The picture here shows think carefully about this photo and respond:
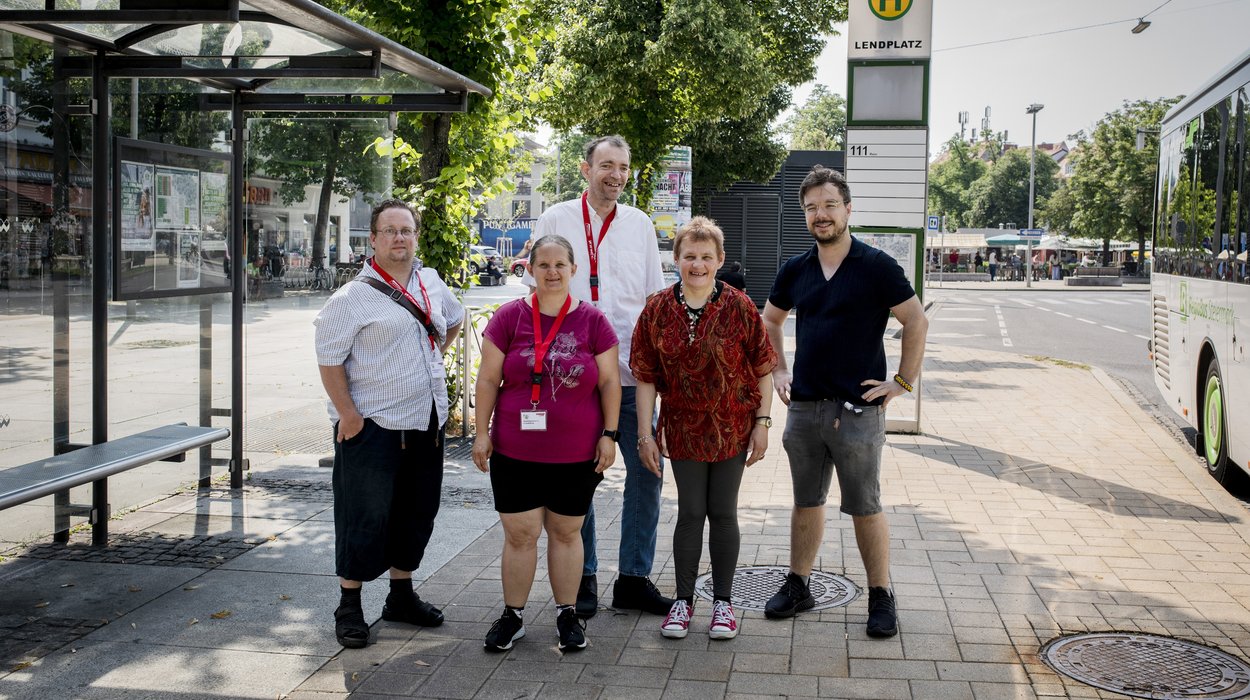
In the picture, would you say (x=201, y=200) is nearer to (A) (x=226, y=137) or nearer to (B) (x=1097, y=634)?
(A) (x=226, y=137)

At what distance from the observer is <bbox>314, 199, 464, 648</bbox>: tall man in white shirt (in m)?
4.58

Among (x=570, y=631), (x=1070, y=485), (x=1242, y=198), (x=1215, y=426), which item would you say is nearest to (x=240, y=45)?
(x=570, y=631)

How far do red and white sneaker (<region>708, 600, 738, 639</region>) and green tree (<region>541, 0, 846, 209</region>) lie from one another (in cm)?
1545

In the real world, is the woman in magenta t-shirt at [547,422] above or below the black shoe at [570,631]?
above

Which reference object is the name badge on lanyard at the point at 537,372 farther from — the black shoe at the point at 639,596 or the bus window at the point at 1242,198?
the bus window at the point at 1242,198

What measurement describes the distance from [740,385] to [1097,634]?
5.86ft

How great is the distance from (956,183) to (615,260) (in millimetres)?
103091

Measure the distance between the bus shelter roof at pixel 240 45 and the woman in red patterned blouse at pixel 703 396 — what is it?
6.73ft

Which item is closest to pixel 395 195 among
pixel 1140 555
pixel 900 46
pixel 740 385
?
pixel 900 46

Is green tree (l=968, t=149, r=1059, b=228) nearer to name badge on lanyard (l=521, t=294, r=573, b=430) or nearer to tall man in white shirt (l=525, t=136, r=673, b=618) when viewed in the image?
tall man in white shirt (l=525, t=136, r=673, b=618)

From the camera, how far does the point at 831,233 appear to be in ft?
15.4

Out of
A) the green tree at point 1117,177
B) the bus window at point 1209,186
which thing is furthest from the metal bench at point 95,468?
the green tree at point 1117,177

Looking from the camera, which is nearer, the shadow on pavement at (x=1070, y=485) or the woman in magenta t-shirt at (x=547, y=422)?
the woman in magenta t-shirt at (x=547, y=422)

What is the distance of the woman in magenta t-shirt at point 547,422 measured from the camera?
4.41 m
